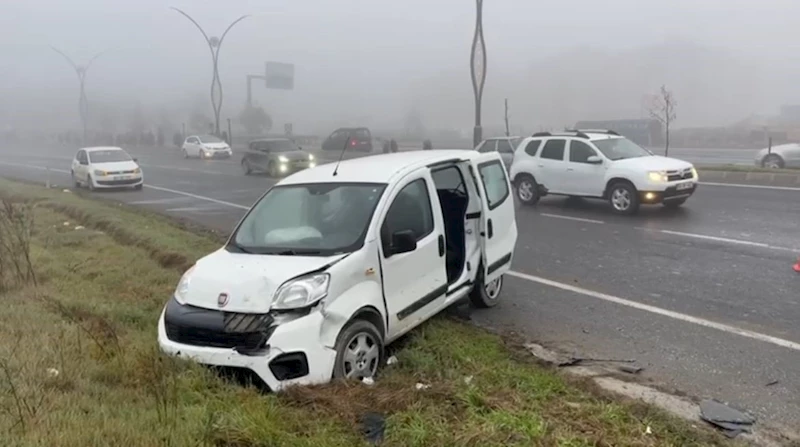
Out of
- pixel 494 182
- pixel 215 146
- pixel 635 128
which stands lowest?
pixel 494 182

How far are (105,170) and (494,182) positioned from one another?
1865 centimetres

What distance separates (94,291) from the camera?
781cm

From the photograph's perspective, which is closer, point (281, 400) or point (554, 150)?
point (281, 400)

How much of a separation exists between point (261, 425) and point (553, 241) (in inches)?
310

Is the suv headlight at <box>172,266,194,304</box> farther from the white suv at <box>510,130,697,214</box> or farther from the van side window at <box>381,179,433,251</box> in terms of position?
the white suv at <box>510,130,697,214</box>

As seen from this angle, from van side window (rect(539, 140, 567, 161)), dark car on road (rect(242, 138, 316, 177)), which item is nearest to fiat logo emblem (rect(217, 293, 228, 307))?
van side window (rect(539, 140, 567, 161))

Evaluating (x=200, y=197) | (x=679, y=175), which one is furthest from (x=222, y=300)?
(x=200, y=197)

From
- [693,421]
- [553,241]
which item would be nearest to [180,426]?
[693,421]

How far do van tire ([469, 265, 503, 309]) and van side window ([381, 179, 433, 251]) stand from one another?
109 centimetres

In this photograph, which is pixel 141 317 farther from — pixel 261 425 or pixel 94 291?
pixel 261 425

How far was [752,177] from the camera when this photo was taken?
62.2 ft

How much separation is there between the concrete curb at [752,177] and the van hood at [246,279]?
653 inches

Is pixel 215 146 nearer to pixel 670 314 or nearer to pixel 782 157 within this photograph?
pixel 782 157

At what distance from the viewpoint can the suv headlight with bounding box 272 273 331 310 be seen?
→ 4582 millimetres
